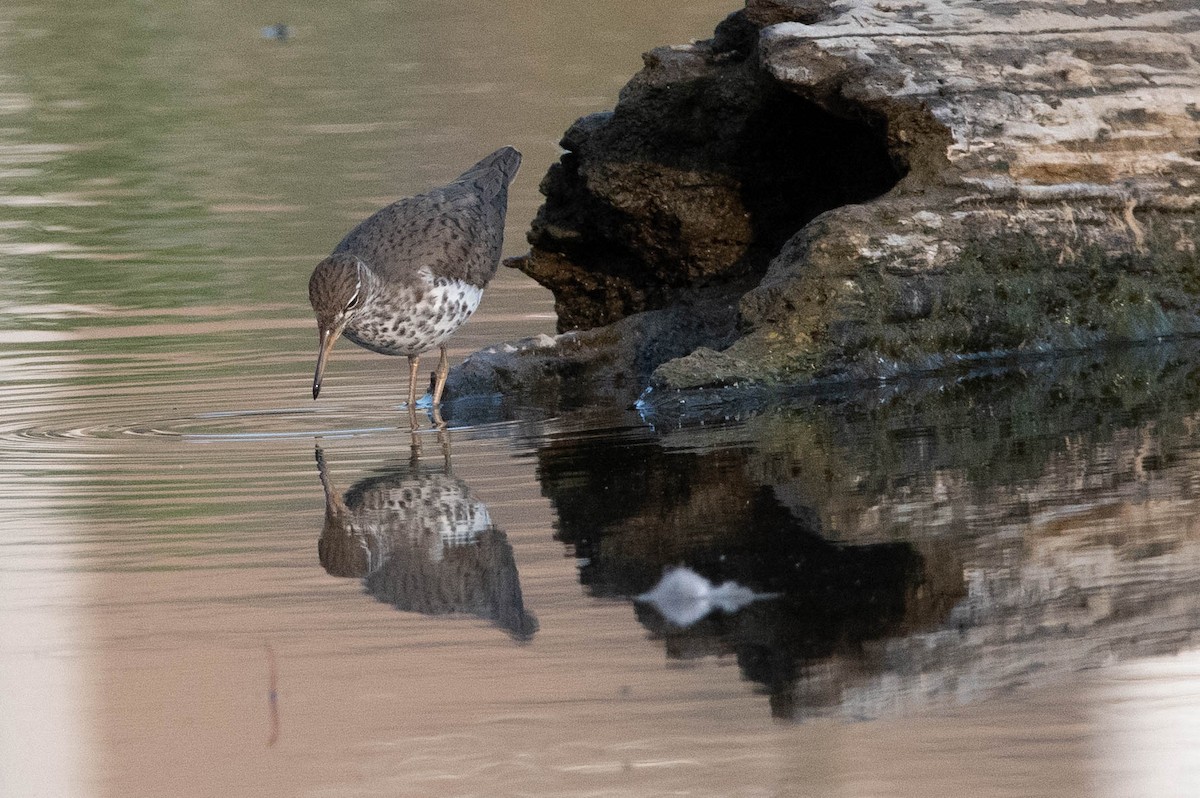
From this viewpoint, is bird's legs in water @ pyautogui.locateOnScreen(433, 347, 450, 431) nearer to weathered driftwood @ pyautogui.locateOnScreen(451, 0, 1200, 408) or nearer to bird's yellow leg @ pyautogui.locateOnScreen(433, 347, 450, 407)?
bird's yellow leg @ pyautogui.locateOnScreen(433, 347, 450, 407)

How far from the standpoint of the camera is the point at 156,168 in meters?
16.2

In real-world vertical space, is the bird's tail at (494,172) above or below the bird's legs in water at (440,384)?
above

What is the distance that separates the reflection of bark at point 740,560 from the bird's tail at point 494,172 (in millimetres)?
2698

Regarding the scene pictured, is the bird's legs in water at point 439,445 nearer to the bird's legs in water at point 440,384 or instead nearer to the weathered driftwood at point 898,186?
the bird's legs in water at point 440,384

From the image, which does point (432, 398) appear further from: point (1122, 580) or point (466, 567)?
point (1122, 580)

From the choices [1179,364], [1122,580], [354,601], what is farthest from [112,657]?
[1179,364]

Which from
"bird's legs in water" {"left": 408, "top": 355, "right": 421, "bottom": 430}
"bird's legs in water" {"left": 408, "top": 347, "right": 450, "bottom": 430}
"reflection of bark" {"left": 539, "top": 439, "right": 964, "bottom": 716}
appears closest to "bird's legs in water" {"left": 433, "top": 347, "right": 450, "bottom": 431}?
"bird's legs in water" {"left": 408, "top": 347, "right": 450, "bottom": 430}

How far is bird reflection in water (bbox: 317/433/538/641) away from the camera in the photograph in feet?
16.1

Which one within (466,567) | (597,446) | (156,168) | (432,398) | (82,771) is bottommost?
(156,168)

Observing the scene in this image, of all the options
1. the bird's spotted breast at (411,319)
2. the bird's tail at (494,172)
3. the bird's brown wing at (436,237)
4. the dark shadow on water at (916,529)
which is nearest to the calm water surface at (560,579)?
the dark shadow on water at (916,529)

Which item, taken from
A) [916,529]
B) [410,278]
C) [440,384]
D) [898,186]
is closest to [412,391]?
[440,384]

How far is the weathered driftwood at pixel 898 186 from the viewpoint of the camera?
26.2 feet

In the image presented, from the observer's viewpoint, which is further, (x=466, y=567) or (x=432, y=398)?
(x=432, y=398)

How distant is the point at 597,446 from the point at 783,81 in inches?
77.5
